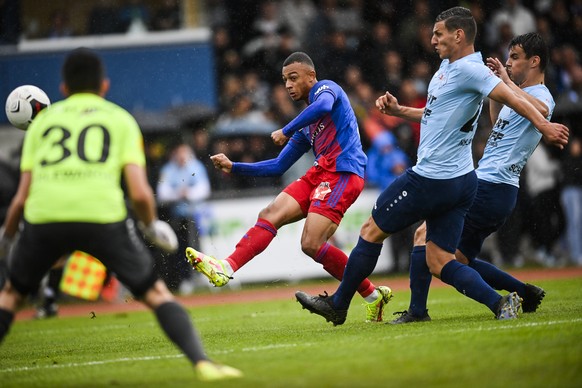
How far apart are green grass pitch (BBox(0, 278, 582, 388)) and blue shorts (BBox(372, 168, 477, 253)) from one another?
2.66 feet

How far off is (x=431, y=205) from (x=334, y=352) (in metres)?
1.85

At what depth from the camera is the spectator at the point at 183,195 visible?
1606 cm

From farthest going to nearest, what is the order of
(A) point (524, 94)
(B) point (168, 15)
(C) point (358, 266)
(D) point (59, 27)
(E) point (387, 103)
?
(B) point (168, 15)
(D) point (59, 27)
(E) point (387, 103)
(C) point (358, 266)
(A) point (524, 94)

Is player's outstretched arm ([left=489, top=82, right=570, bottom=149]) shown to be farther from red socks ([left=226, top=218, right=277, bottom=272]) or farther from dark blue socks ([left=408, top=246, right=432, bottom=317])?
red socks ([left=226, top=218, right=277, bottom=272])

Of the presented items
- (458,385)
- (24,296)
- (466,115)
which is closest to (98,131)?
(24,296)

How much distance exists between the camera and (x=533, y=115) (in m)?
7.52

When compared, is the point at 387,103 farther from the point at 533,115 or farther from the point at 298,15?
the point at 298,15

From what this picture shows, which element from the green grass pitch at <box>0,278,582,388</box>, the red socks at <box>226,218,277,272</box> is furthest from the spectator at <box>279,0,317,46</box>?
the red socks at <box>226,218,277,272</box>

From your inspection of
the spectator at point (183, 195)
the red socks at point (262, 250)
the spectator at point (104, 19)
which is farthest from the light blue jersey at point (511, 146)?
the spectator at point (104, 19)

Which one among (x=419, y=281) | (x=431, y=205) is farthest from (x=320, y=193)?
(x=431, y=205)

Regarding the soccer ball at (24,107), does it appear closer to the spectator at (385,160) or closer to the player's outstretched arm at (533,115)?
the player's outstretched arm at (533,115)

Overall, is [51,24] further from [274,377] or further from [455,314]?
[274,377]

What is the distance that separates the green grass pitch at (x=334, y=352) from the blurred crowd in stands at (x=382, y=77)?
21.7 feet

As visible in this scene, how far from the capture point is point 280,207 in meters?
9.48
